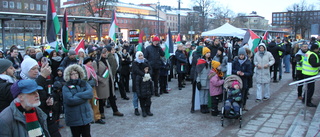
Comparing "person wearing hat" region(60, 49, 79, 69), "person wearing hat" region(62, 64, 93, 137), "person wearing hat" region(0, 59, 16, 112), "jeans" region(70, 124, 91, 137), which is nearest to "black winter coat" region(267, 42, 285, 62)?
"person wearing hat" region(60, 49, 79, 69)

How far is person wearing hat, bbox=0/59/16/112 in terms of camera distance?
362 cm

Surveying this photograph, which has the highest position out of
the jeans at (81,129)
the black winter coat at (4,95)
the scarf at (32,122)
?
the black winter coat at (4,95)

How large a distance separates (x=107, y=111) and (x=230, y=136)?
Result: 3.77 meters

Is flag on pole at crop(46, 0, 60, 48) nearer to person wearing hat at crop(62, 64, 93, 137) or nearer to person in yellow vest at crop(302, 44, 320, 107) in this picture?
person wearing hat at crop(62, 64, 93, 137)

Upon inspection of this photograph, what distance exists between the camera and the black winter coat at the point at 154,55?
9.58 meters

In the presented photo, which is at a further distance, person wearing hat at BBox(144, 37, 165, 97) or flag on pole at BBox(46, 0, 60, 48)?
person wearing hat at BBox(144, 37, 165, 97)

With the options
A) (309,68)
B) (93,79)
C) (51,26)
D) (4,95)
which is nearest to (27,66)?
(4,95)

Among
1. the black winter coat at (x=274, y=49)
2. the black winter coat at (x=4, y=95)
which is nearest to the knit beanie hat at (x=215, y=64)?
the black winter coat at (x=4, y=95)

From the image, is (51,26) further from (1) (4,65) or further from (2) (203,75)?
(2) (203,75)

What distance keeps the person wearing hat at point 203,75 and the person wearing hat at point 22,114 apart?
5.13 meters

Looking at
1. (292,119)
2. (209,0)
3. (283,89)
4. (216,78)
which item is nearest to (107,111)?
(216,78)

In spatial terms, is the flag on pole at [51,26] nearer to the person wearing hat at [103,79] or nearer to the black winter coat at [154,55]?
the person wearing hat at [103,79]

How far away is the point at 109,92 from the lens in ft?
23.6

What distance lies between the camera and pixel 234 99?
670 cm
